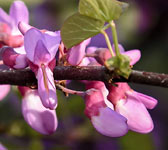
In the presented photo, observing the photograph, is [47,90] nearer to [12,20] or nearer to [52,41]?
[52,41]

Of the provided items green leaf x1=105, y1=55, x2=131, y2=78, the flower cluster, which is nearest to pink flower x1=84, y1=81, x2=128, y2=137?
the flower cluster

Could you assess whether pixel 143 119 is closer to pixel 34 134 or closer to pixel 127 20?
pixel 34 134

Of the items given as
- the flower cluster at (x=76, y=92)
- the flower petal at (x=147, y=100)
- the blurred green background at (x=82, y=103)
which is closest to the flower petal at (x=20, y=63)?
the flower cluster at (x=76, y=92)

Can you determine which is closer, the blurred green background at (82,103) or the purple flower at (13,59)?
the purple flower at (13,59)

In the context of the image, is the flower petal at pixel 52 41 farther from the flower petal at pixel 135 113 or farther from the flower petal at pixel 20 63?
the flower petal at pixel 135 113

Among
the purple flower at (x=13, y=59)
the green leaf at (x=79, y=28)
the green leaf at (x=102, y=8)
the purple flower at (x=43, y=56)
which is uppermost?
the green leaf at (x=102, y=8)

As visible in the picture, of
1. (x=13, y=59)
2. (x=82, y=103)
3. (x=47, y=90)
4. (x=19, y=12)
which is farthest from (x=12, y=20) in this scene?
(x=82, y=103)
